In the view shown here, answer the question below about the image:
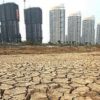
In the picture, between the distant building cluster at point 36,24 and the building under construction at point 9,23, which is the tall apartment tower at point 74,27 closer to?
the distant building cluster at point 36,24

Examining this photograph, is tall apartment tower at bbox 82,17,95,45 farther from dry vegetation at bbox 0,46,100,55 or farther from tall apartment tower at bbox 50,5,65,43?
dry vegetation at bbox 0,46,100,55

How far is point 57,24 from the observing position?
188ft

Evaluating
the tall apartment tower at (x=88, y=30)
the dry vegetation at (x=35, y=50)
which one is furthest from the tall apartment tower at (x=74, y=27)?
the dry vegetation at (x=35, y=50)

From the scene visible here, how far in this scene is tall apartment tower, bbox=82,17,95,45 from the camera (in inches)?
2501

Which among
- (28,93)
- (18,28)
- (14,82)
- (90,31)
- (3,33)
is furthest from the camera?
(90,31)

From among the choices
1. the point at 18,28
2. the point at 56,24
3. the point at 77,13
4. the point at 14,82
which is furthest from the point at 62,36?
the point at 14,82

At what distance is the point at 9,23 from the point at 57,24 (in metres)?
12.3

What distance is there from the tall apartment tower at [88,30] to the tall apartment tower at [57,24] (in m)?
8.10

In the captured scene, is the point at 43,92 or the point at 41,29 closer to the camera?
the point at 43,92

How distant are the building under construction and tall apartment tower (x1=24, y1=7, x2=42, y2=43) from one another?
8.77 feet

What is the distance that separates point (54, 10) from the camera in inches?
2285

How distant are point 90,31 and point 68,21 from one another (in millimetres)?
7202

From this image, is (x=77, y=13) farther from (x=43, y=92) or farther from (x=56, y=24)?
(x=43, y=92)

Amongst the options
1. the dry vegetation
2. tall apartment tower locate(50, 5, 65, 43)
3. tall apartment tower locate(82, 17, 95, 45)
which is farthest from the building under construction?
the dry vegetation
